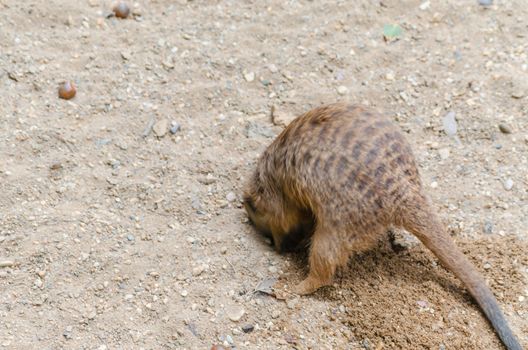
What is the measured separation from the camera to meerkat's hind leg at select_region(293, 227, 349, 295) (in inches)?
110

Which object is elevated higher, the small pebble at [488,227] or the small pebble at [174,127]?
the small pebble at [488,227]

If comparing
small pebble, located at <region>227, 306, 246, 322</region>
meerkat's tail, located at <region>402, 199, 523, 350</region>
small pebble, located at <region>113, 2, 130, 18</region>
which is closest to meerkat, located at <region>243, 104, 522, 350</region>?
meerkat's tail, located at <region>402, 199, 523, 350</region>

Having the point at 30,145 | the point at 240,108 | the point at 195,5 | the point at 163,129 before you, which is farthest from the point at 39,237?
the point at 195,5

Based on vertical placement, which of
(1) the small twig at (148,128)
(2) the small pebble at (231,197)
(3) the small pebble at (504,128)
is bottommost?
(2) the small pebble at (231,197)

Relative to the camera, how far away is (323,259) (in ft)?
9.22

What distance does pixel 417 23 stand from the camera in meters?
4.04

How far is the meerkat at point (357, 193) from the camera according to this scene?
2.71 meters

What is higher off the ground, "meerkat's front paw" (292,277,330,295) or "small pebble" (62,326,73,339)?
"meerkat's front paw" (292,277,330,295)

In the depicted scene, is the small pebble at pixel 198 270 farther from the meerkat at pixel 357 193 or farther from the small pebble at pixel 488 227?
the small pebble at pixel 488 227

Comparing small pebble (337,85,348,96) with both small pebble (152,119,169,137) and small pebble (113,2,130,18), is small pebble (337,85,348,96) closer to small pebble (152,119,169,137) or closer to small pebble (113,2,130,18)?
small pebble (152,119,169,137)

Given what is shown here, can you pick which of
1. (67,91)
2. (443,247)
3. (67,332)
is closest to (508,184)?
(443,247)

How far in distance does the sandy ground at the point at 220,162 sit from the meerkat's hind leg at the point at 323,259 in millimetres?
60

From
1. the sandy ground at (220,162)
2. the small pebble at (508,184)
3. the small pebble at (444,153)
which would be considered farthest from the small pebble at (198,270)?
the small pebble at (508,184)

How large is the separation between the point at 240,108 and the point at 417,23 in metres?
1.18
